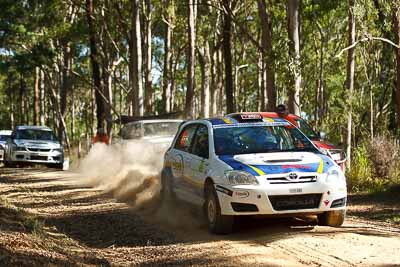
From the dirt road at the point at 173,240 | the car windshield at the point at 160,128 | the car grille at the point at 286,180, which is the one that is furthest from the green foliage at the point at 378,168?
the car grille at the point at 286,180

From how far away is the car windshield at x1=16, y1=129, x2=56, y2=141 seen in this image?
26.1m

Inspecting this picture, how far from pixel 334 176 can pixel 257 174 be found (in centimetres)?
111

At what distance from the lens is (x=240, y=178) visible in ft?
29.6

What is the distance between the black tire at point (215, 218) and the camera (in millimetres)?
9227

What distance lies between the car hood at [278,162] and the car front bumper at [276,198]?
224 millimetres

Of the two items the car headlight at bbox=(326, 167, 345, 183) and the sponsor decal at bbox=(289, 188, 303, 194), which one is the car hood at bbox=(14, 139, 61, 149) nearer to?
the car headlight at bbox=(326, 167, 345, 183)

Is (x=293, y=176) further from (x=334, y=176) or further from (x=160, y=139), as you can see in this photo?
(x=160, y=139)

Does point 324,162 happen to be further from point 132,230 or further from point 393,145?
point 393,145

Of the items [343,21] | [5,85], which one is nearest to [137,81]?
[343,21]

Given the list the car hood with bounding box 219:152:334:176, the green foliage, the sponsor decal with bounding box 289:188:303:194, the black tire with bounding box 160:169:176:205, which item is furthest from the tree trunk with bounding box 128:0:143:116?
the sponsor decal with bounding box 289:188:303:194

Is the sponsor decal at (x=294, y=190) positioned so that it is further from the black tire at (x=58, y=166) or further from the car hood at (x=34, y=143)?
the black tire at (x=58, y=166)

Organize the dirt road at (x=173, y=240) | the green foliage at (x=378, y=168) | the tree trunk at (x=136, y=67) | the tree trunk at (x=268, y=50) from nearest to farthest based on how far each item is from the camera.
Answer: the dirt road at (x=173, y=240) < the green foliage at (x=378, y=168) < the tree trunk at (x=268, y=50) < the tree trunk at (x=136, y=67)

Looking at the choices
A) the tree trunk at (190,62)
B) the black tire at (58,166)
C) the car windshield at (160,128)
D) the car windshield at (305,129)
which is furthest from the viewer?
the tree trunk at (190,62)

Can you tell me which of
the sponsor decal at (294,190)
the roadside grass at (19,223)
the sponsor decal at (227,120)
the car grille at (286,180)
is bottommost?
the roadside grass at (19,223)
